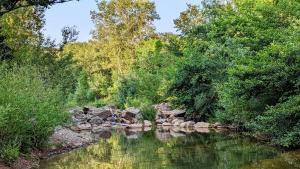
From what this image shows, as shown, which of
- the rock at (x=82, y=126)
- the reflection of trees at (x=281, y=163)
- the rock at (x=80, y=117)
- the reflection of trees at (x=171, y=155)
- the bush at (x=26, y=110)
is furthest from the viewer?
the rock at (x=80, y=117)

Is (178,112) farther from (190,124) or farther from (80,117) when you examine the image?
(80,117)

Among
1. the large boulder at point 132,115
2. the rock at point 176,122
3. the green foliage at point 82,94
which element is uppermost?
the green foliage at point 82,94

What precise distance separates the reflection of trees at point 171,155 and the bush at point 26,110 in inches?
51.5

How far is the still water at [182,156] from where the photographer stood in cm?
1363

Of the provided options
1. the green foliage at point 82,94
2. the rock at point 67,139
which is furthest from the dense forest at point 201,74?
the green foliage at point 82,94

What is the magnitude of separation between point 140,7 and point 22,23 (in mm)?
37599

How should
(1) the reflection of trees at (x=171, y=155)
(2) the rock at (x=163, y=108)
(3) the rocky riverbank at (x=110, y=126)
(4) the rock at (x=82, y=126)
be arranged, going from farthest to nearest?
(2) the rock at (x=163, y=108), (4) the rock at (x=82, y=126), (3) the rocky riverbank at (x=110, y=126), (1) the reflection of trees at (x=171, y=155)

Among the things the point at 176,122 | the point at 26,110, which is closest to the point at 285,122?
the point at 26,110

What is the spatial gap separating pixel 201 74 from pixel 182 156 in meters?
13.2

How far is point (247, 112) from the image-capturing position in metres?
18.8

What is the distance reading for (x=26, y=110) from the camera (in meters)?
15.6

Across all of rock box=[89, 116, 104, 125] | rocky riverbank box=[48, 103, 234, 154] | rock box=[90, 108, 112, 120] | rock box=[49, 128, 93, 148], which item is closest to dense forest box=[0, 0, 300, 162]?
rocky riverbank box=[48, 103, 234, 154]

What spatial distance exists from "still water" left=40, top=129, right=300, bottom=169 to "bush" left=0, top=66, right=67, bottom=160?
3.73 ft

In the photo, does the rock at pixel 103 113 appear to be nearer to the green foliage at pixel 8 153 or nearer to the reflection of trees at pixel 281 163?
the green foliage at pixel 8 153
